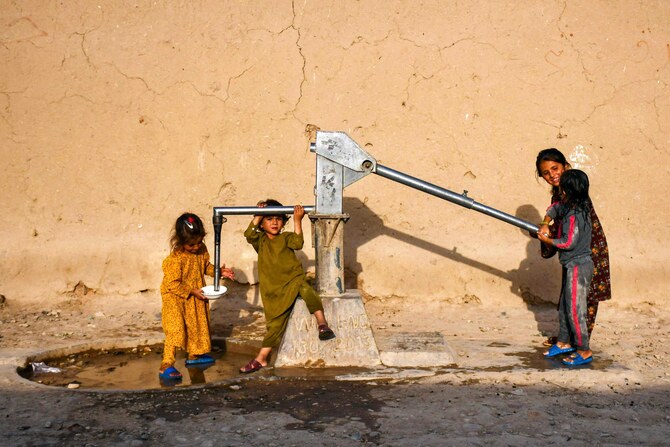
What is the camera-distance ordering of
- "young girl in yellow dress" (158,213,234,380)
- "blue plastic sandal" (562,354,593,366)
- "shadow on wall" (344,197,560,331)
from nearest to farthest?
1. "blue plastic sandal" (562,354,593,366)
2. "young girl in yellow dress" (158,213,234,380)
3. "shadow on wall" (344,197,560,331)

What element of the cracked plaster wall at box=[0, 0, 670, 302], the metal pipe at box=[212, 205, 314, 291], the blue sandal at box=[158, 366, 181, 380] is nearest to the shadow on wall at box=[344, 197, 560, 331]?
the cracked plaster wall at box=[0, 0, 670, 302]

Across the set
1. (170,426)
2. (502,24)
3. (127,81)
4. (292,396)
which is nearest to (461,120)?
(502,24)

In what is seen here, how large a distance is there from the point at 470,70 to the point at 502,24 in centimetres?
44

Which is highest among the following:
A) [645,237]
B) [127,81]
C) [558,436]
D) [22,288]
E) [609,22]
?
[609,22]

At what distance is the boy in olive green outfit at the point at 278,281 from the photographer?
4012mm

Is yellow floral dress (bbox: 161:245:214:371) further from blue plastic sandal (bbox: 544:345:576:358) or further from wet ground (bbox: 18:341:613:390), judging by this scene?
blue plastic sandal (bbox: 544:345:576:358)

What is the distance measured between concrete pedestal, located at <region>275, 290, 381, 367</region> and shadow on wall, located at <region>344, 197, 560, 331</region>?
1658 mm

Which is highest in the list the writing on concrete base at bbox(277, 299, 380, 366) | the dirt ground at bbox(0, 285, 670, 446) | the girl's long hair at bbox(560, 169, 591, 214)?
the girl's long hair at bbox(560, 169, 591, 214)

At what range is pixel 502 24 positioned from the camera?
5879 mm

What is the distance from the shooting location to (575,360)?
3.95 metres

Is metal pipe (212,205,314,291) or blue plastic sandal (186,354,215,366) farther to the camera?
blue plastic sandal (186,354,215,366)

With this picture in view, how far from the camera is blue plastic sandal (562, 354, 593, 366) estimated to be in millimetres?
3936

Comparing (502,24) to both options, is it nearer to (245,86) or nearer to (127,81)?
(245,86)

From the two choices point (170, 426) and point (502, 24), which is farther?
point (502, 24)
